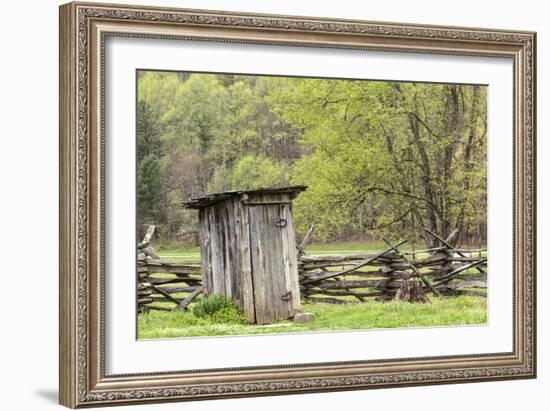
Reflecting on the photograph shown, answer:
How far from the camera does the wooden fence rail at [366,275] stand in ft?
31.5

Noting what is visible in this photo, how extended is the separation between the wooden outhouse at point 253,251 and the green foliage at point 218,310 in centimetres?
5

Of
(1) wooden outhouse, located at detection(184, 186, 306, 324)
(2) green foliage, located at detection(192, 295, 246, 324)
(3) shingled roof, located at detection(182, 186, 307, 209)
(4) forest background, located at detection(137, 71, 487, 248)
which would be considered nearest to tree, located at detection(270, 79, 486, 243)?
(4) forest background, located at detection(137, 71, 487, 248)

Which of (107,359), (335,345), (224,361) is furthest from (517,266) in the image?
(107,359)

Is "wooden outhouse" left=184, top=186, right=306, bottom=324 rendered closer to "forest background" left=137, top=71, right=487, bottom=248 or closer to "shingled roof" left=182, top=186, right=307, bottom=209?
"shingled roof" left=182, top=186, right=307, bottom=209

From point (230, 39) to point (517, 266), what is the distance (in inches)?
135

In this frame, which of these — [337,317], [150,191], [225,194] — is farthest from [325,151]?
[150,191]

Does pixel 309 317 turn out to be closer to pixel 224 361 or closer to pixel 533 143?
pixel 224 361

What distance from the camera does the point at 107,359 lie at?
30.4 ft

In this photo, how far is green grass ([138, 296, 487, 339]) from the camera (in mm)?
9578

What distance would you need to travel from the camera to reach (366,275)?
34.1ft

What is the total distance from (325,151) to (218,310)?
5.45 ft

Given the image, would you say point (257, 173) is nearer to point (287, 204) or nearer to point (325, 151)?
point (287, 204)

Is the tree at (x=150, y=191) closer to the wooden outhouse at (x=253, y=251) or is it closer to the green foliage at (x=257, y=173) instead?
the wooden outhouse at (x=253, y=251)

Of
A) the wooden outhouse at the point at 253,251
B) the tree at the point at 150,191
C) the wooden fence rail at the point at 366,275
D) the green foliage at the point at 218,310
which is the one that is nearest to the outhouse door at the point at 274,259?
the wooden outhouse at the point at 253,251
